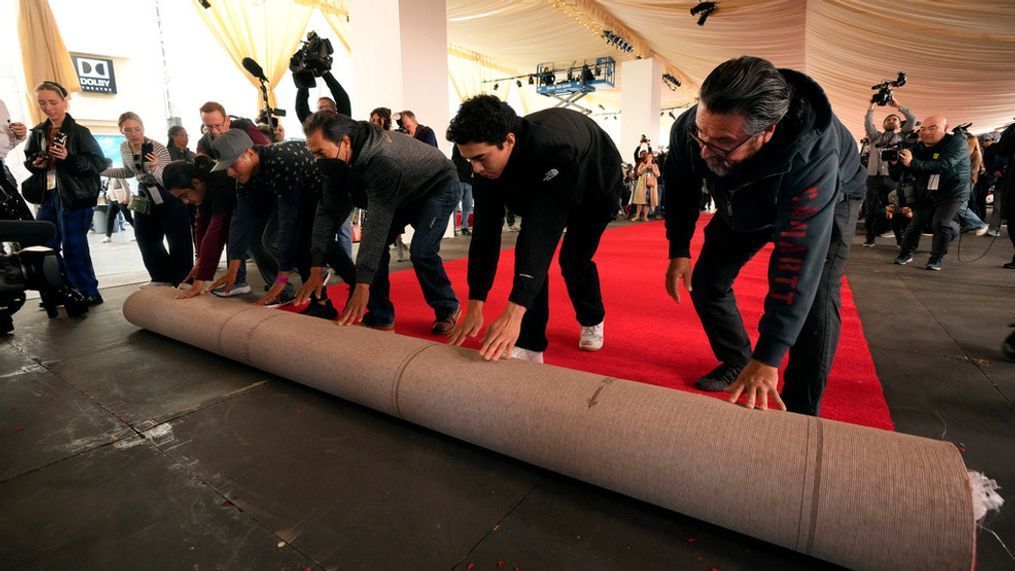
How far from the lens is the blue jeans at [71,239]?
294 centimetres

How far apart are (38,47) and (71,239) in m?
3.31

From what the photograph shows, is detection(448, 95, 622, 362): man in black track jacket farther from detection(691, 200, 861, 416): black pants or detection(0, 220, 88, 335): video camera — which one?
detection(0, 220, 88, 335): video camera

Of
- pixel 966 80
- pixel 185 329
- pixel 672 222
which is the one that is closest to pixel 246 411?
pixel 185 329

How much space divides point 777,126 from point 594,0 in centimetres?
853

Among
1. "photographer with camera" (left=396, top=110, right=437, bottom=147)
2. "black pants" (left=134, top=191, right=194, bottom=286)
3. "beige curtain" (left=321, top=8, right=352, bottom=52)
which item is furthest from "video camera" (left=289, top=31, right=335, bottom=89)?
"beige curtain" (left=321, top=8, right=352, bottom=52)

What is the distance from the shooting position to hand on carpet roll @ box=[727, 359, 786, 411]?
99 centimetres

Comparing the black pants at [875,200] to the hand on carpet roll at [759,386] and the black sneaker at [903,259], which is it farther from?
the hand on carpet roll at [759,386]

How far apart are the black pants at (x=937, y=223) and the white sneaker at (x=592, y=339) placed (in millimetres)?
3600

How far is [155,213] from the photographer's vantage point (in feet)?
10.1

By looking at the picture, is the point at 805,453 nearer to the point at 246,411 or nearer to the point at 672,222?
the point at 672,222

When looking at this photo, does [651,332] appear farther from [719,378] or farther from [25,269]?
[25,269]

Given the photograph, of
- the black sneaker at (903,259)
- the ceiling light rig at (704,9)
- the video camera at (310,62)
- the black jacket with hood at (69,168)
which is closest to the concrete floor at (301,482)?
the black jacket with hood at (69,168)

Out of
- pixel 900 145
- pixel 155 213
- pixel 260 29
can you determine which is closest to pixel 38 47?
pixel 260 29

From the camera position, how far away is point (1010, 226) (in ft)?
9.45
